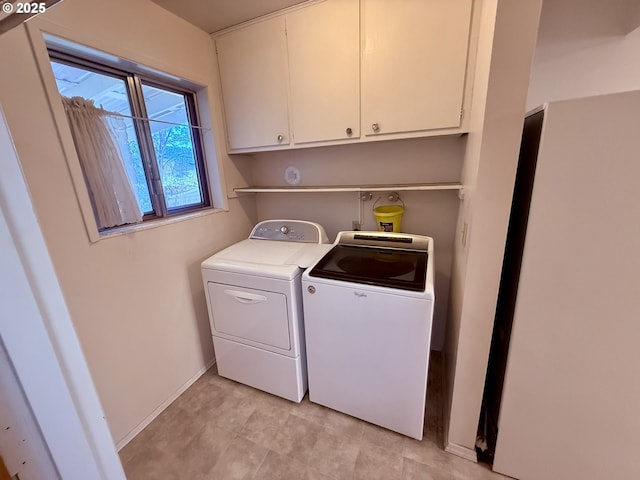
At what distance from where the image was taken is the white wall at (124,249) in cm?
107

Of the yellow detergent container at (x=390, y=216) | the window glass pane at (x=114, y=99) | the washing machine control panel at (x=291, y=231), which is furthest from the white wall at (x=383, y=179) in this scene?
the window glass pane at (x=114, y=99)

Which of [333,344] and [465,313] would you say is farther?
[333,344]

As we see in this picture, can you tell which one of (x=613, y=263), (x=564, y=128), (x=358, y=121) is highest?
(x=358, y=121)

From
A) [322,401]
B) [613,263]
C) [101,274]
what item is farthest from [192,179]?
[613,263]

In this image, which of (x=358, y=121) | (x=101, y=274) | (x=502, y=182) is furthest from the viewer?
(x=358, y=121)

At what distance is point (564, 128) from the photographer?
0.89 m

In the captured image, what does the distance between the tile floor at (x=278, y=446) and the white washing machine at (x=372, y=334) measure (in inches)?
3.9

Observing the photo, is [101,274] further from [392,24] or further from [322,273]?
[392,24]

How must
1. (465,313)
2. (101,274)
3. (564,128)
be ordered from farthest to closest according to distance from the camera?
(101,274) → (465,313) → (564,128)

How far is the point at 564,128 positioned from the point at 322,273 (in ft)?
3.71

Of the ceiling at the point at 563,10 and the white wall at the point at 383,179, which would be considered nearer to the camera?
the ceiling at the point at 563,10

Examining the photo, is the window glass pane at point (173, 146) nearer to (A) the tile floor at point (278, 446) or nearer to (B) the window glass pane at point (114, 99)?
(B) the window glass pane at point (114, 99)

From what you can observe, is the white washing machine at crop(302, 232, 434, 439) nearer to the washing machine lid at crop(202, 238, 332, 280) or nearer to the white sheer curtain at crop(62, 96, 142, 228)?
the washing machine lid at crop(202, 238, 332, 280)

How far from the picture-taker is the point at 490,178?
1018mm
